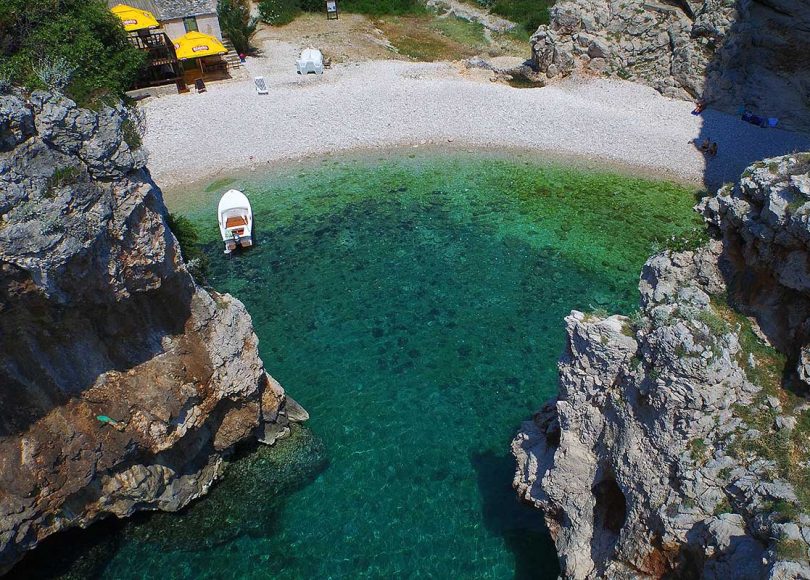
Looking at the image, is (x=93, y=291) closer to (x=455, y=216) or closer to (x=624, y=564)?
(x=624, y=564)

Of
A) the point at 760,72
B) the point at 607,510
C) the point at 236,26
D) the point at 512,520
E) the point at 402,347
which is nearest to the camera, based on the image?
the point at 607,510

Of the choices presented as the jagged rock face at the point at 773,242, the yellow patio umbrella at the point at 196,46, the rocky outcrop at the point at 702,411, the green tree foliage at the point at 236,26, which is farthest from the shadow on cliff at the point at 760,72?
the green tree foliage at the point at 236,26

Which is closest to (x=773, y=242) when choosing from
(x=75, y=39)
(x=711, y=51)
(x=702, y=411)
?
(x=702, y=411)

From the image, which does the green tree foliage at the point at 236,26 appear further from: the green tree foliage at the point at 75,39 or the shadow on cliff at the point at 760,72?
the shadow on cliff at the point at 760,72

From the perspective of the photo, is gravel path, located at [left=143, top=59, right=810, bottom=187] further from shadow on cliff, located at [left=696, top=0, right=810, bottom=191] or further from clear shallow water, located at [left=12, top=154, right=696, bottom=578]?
clear shallow water, located at [left=12, top=154, right=696, bottom=578]

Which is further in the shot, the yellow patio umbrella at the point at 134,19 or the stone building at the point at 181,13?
the stone building at the point at 181,13

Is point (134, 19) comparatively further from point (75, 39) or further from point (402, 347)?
point (402, 347)
